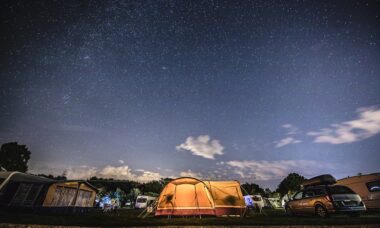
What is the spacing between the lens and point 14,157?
2021 inches

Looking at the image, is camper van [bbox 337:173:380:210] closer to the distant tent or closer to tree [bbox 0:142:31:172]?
the distant tent

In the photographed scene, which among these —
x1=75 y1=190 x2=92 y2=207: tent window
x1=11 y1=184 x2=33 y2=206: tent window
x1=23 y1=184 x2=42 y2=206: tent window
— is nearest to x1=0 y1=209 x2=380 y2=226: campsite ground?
x1=23 y1=184 x2=42 y2=206: tent window

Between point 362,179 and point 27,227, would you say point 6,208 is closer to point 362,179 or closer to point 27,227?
point 27,227

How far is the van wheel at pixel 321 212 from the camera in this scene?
1016cm

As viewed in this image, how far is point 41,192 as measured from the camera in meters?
18.1

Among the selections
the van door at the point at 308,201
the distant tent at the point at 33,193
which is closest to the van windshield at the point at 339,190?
the van door at the point at 308,201

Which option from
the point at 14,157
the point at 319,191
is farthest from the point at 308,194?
the point at 14,157

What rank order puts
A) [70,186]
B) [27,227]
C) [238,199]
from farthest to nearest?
[70,186] < [238,199] < [27,227]

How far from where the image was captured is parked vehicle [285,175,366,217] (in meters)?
9.78

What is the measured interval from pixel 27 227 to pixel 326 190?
446 inches

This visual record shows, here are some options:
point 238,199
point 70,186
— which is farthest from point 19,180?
point 238,199

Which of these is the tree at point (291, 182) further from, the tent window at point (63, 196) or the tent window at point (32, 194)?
the tent window at point (32, 194)

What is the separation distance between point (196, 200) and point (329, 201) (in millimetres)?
6095

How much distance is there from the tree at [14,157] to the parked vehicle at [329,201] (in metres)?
57.7
